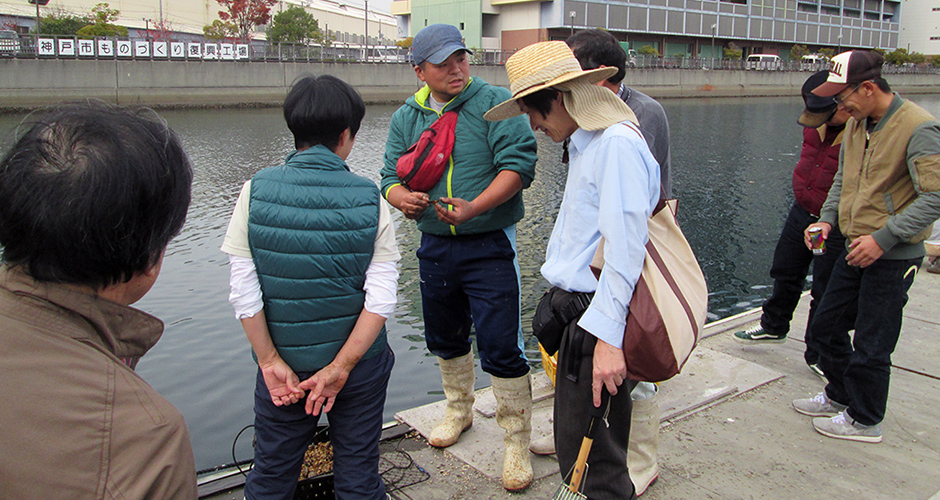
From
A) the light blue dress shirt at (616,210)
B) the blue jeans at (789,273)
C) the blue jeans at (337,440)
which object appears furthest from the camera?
the blue jeans at (789,273)

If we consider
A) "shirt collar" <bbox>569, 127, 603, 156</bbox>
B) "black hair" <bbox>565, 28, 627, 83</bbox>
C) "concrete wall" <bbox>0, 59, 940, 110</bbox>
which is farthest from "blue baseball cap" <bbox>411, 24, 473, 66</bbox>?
"concrete wall" <bbox>0, 59, 940, 110</bbox>

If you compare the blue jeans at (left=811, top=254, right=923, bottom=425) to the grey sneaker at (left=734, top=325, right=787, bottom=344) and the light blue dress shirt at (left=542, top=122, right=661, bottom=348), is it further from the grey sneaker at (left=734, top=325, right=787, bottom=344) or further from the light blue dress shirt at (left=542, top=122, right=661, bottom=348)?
the light blue dress shirt at (left=542, top=122, right=661, bottom=348)

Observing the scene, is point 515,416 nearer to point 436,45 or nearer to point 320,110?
point 320,110

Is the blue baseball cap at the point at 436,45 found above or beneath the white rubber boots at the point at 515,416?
above

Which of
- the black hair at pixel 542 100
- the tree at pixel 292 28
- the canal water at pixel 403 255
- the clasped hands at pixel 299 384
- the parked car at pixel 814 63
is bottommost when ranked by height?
the canal water at pixel 403 255

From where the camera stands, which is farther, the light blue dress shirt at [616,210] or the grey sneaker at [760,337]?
the grey sneaker at [760,337]

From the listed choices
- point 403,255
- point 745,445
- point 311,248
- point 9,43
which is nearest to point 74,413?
point 311,248

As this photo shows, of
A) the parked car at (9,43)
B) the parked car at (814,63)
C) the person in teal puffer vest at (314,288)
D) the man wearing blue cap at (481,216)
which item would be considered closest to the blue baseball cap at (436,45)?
the man wearing blue cap at (481,216)

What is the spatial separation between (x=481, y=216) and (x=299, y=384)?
1.14 meters

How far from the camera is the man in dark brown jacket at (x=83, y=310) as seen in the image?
952 millimetres

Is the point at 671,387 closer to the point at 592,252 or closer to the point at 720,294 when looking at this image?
the point at 592,252

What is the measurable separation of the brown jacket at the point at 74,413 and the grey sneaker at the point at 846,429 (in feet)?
10.9

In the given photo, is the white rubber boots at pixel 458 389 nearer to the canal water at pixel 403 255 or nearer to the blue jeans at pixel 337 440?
the blue jeans at pixel 337 440

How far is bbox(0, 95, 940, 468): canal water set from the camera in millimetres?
5633
